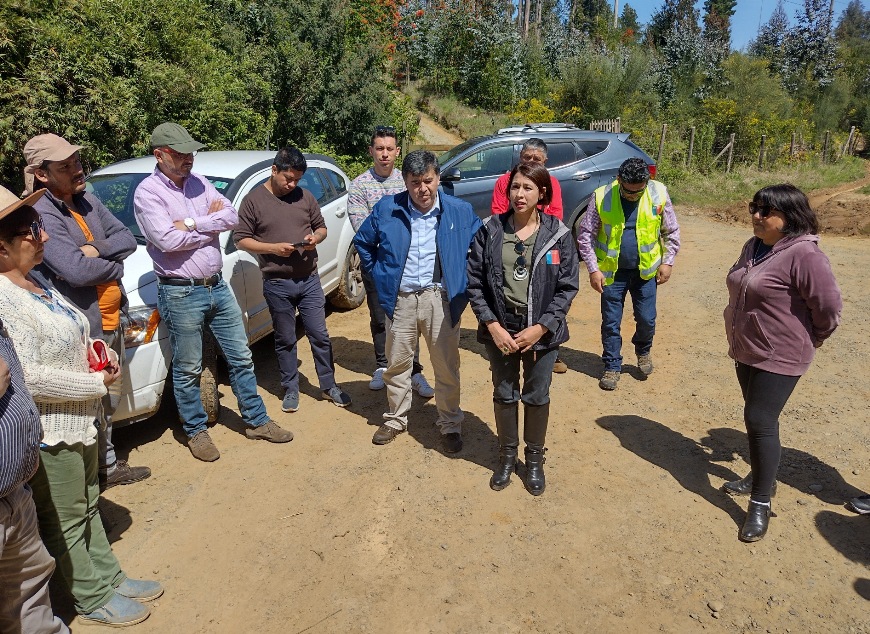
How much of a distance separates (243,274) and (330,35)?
29.4 ft

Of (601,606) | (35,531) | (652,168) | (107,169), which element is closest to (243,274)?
(107,169)

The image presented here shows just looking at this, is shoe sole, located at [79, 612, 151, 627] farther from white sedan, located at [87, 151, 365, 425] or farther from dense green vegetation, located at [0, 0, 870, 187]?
dense green vegetation, located at [0, 0, 870, 187]

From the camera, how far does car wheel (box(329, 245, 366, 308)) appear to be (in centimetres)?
686

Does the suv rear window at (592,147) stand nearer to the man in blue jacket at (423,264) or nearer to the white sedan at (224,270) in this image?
the white sedan at (224,270)

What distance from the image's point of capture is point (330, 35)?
1238 cm

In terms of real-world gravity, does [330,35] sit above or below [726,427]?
above

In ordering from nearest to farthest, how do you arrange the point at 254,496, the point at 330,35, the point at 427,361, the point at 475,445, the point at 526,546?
the point at 526,546 → the point at 254,496 → the point at 475,445 → the point at 427,361 → the point at 330,35

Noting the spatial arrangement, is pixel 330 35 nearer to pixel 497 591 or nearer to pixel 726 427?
pixel 726 427

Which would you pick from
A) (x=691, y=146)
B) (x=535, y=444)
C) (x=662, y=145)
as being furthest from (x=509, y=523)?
(x=691, y=146)

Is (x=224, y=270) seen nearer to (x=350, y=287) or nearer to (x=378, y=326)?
(x=378, y=326)

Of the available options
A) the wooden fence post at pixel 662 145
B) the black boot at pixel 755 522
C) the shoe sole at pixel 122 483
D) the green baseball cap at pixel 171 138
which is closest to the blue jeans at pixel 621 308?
the black boot at pixel 755 522

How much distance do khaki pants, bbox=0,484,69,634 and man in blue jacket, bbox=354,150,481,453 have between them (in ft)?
7.78

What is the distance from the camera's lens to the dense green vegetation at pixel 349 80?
24.0ft

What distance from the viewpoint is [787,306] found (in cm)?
330
